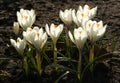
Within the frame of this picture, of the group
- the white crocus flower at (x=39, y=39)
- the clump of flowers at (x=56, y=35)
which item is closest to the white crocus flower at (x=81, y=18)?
the clump of flowers at (x=56, y=35)

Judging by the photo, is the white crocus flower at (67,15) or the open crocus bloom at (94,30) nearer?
the open crocus bloom at (94,30)

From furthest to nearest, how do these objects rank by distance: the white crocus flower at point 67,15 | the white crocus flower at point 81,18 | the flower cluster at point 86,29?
the white crocus flower at point 67,15 < the white crocus flower at point 81,18 < the flower cluster at point 86,29

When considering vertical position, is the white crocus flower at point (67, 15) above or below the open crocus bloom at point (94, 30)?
above

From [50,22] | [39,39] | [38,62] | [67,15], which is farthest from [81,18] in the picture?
[50,22]

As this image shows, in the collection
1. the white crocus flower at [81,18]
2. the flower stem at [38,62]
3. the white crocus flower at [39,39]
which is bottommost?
the flower stem at [38,62]

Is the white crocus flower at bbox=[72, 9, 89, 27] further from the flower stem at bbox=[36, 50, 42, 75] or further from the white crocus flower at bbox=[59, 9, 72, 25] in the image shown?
the flower stem at bbox=[36, 50, 42, 75]

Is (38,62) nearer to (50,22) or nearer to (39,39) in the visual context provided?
(39,39)

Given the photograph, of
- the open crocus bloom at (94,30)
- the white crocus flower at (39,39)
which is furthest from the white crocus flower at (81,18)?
the white crocus flower at (39,39)

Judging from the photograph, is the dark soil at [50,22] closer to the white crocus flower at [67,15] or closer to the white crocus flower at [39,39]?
the white crocus flower at [39,39]

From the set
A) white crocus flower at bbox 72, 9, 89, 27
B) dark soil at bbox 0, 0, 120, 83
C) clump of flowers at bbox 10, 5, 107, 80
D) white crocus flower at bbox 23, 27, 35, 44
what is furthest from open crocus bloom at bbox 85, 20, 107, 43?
white crocus flower at bbox 23, 27, 35, 44

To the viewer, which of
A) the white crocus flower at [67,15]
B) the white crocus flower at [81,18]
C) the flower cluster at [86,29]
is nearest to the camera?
the flower cluster at [86,29]
